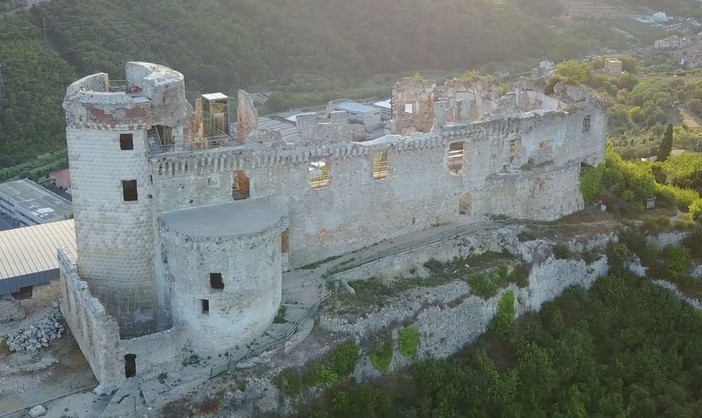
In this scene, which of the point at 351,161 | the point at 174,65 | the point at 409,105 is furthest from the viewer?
the point at 174,65

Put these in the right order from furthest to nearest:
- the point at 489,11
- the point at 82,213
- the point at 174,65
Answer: the point at 489,11
the point at 174,65
the point at 82,213

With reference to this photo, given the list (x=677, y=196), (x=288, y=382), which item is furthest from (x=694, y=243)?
(x=288, y=382)

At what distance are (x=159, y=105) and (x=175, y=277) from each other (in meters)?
6.20

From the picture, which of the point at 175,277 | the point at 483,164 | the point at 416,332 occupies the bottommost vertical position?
the point at 416,332

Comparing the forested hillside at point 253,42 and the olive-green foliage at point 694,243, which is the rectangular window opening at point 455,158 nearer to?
the olive-green foliage at point 694,243

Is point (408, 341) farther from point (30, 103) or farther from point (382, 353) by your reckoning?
point (30, 103)

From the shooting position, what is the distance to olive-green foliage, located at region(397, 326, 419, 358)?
30.7 meters

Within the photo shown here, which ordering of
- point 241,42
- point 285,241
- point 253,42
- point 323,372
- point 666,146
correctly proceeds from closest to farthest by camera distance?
point 323,372
point 285,241
point 666,146
point 241,42
point 253,42

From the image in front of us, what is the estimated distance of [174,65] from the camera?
76.3 meters

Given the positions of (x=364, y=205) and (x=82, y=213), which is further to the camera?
(x=364, y=205)

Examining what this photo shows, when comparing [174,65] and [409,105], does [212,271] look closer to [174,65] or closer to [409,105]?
[409,105]

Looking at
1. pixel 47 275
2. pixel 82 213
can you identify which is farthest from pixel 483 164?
pixel 47 275

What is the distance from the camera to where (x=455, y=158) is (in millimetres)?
37656

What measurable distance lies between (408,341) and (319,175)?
7.98 meters
